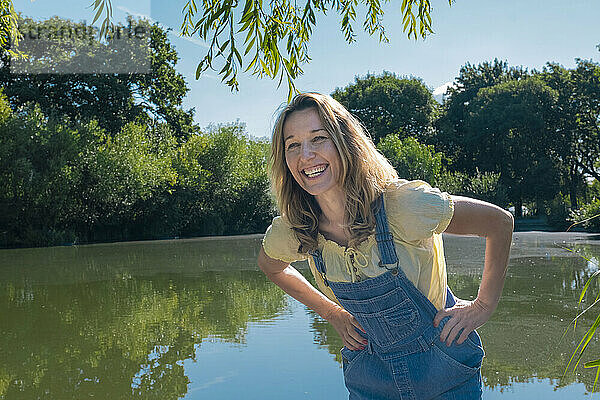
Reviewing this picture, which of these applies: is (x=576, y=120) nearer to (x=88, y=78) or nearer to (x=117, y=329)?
(x=88, y=78)

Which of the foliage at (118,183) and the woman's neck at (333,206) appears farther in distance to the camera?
the foliage at (118,183)

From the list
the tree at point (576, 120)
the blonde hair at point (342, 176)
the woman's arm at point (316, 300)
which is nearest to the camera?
the blonde hair at point (342, 176)

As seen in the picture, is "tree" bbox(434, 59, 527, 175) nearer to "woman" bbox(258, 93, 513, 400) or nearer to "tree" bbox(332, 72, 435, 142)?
"tree" bbox(332, 72, 435, 142)

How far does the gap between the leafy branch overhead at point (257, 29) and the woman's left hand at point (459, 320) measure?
148 cm

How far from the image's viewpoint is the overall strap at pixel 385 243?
5.96 feet

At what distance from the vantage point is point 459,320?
74.5 inches

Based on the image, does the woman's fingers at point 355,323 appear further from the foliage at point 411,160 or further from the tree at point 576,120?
the tree at point 576,120

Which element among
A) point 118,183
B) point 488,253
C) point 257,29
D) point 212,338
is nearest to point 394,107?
point 118,183

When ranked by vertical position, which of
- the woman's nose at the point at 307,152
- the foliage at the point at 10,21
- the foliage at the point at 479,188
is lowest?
the woman's nose at the point at 307,152

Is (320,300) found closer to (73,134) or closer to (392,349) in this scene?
(392,349)

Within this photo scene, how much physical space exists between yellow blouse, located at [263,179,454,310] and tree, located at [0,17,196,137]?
72.8ft

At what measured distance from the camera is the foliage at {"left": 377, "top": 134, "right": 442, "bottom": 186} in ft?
97.5

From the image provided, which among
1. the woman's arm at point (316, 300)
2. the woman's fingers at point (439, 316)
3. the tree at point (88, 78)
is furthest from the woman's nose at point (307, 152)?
the tree at point (88, 78)

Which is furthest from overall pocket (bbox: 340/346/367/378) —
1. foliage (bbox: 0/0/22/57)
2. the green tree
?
the green tree
